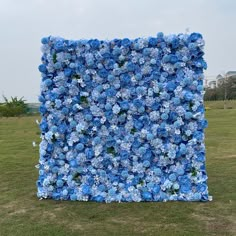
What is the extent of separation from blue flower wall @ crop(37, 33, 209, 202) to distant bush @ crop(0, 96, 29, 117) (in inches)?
1183

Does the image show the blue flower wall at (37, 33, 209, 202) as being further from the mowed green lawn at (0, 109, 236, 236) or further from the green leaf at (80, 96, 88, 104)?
the mowed green lawn at (0, 109, 236, 236)

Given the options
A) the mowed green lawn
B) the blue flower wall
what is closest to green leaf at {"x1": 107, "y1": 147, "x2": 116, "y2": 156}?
the blue flower wall

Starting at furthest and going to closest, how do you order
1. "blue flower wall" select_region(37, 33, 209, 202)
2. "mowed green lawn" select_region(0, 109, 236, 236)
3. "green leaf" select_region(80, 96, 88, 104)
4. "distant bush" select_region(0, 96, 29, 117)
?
"distant bush" select_region(0, 96, 29, 117)
"green leaf" select_region(80, 96, 88, 104)
"blue flower wall" select_region(37, 33, 209, 202)
"mowed green lawn" select_region(0, 109, 236, 236)

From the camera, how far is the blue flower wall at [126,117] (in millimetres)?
5816

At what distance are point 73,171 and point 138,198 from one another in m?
1.03

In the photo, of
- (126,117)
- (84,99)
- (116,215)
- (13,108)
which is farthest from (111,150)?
(13,108)

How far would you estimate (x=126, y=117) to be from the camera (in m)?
5.92

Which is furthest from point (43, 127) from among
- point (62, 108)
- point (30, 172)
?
point (30, 172)

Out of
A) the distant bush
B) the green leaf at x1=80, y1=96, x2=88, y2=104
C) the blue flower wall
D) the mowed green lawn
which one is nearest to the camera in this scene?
the mowed green lawn

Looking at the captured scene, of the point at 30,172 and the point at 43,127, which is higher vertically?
the point at 43,127

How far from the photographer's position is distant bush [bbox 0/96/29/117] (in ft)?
115

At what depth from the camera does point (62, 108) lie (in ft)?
19.8

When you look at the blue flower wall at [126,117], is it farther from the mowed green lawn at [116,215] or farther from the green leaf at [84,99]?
the mowed green lawn at [116,215]

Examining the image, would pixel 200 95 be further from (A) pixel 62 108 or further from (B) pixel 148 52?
(A) pixel 62 108
